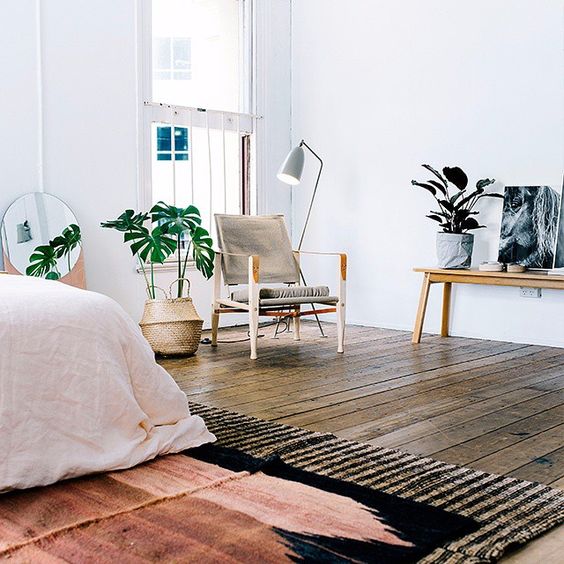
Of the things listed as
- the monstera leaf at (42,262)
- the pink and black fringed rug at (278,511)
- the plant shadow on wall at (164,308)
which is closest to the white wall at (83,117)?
the monstera leaf at (42,262)

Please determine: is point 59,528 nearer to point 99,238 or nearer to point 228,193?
point 99,238

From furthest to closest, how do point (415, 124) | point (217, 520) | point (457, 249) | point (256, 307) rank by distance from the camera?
point (415, 124) → point (457, 249) → point (256, 307) → point (217, 520)

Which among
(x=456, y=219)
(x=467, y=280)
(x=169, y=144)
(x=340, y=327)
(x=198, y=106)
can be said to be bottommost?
(x=340, y=327)

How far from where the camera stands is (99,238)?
16.4ft

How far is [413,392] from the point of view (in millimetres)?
3559

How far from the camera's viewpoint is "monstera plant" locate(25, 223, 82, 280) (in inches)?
175

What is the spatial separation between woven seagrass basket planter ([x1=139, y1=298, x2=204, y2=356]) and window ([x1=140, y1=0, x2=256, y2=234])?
1.02 metres

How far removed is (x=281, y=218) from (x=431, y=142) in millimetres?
1213

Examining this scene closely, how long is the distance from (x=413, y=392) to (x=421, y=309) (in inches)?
63.4

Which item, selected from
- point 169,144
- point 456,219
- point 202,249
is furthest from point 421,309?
point 169,144

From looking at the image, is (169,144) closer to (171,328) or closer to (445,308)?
(171,328)

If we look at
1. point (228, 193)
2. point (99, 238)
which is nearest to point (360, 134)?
point (228, 193)

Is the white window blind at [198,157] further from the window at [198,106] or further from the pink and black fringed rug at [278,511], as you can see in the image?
the pink and black fringed rug at [278,511]

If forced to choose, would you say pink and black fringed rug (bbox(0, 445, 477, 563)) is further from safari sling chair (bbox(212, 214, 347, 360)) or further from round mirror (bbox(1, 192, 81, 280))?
round mirror (bbox(1, 192, 81, 280))
